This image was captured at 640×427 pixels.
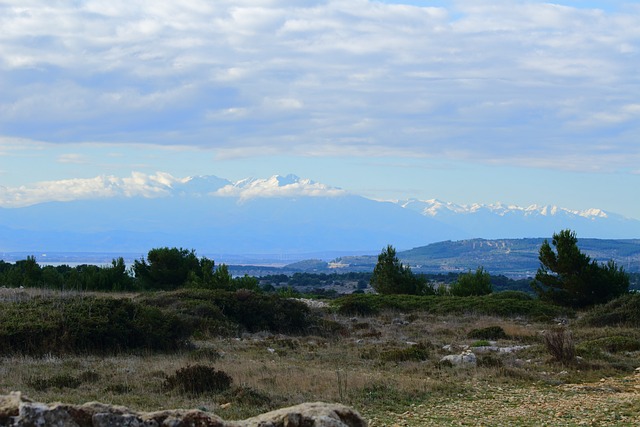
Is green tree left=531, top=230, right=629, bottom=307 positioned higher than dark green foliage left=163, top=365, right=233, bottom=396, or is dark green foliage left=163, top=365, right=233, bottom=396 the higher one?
green tree left=531, top=230, right=629, bottom=307

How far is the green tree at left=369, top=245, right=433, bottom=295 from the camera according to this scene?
164ft

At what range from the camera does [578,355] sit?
1970 cm

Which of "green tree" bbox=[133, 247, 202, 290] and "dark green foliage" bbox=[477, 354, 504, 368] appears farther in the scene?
"green tree" bbox=[133, 247, 202, 290]

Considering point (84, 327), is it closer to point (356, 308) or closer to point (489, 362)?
point (489, 362)

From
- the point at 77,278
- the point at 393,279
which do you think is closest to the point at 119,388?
the point at 77,278

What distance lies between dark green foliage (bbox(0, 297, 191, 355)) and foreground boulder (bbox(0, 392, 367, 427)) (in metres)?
12.8

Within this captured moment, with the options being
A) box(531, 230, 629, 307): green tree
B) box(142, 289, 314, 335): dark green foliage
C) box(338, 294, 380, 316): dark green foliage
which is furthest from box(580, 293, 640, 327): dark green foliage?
box(142, 289, 314, 335): dark green foliage

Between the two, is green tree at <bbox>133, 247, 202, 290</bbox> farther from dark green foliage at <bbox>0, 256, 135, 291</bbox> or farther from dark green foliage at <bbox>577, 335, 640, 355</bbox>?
dark green foliage at <bbox>577, 335, 640, 355</bbox>

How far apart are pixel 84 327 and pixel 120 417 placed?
13831 mm

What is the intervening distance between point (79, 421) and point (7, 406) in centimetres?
62

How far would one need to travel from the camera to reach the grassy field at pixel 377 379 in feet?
39.7

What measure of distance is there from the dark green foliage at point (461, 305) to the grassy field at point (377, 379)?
34.5 ft

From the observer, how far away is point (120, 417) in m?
6.23

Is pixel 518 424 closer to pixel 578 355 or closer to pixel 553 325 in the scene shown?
pixel 578 355
